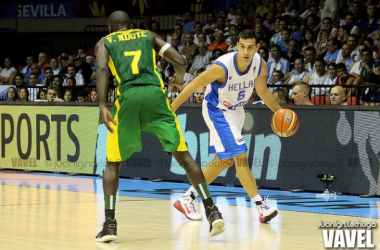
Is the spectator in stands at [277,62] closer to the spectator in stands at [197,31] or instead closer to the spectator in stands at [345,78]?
the spectator in stands at [345,78]

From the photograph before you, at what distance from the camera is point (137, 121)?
7.92 m

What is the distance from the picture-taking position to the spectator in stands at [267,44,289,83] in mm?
17188

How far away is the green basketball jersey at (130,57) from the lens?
25.8ft

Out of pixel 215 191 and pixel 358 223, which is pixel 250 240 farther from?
pixel 215 191

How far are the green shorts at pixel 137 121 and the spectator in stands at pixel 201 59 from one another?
35.4 ft

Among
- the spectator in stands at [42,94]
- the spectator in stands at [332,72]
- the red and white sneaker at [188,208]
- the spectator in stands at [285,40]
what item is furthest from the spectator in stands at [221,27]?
the red and white sneaker at [188,208]

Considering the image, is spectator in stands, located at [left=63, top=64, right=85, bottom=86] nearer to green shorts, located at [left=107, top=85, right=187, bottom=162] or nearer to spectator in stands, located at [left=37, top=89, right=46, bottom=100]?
spectator in stands, located at [left=37, top=89, right=46, bottom=100]

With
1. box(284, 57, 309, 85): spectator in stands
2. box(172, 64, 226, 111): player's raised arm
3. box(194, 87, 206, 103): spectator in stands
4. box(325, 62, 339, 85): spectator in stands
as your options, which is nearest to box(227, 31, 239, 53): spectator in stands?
box(284, 57, 309, 85): spectator in stands

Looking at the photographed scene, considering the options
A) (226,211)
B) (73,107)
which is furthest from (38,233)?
(73,107)

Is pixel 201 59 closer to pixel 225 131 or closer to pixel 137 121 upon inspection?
pixel 225 131

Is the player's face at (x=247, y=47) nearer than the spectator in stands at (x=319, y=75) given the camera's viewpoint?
Yes

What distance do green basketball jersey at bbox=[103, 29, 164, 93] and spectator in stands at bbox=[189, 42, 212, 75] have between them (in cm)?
1076

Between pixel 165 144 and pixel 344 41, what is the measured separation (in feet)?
32.7

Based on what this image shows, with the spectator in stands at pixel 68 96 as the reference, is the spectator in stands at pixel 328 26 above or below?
above
